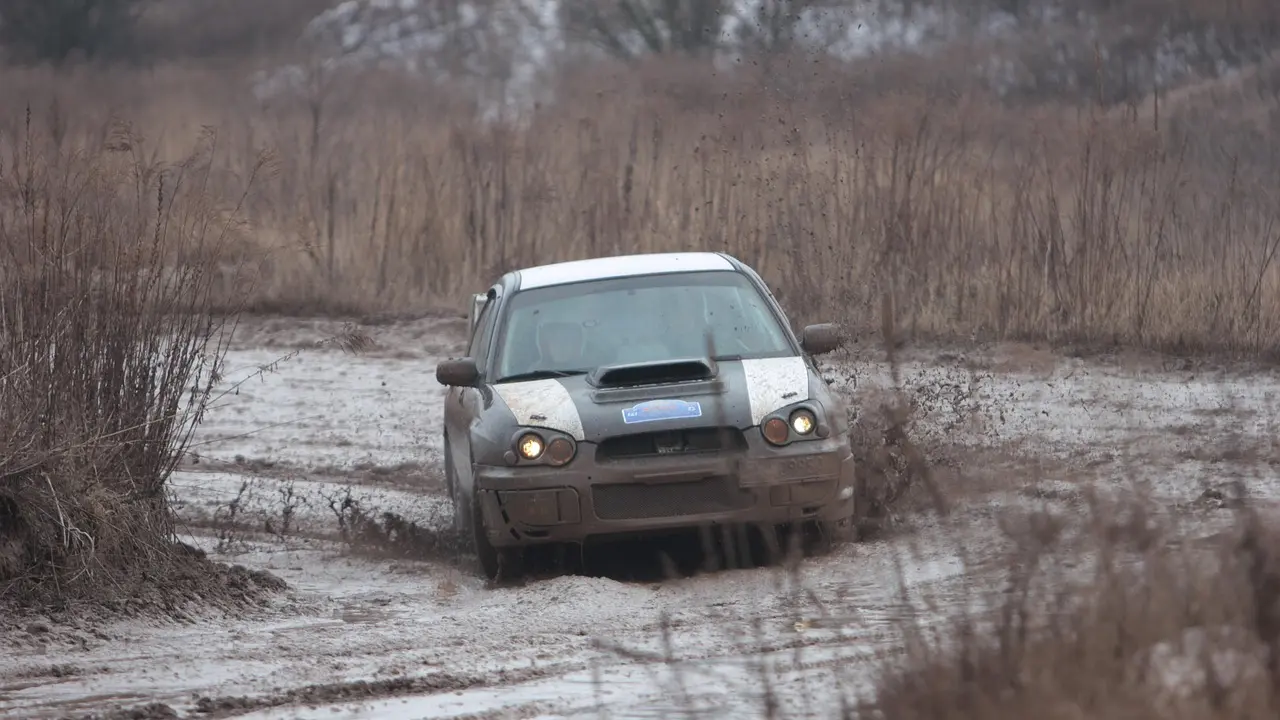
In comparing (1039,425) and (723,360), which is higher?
(723,360)

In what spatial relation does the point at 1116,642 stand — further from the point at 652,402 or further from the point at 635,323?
the point at 635,323

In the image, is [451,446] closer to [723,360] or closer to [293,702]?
[723,360]

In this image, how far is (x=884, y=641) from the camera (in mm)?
4984

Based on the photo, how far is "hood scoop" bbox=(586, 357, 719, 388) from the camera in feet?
27.8

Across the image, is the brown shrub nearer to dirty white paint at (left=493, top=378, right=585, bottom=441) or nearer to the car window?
dirty white paint at (left=493, top=378, right=585, bottom=441)

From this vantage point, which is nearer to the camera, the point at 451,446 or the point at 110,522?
the point at 110,522

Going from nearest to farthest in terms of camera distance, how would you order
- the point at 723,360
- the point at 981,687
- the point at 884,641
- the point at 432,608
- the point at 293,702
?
the point at 981,687 → the point at 884,641 → the point at 293,702 → the point at 432,608 → the point at 723,360

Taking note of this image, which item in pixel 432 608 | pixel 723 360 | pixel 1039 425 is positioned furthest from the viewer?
pixel 1039 425

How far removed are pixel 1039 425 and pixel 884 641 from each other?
7025 mm

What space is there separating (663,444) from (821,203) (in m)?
6.93

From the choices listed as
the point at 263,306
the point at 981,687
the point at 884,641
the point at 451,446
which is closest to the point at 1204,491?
the point at 451,446

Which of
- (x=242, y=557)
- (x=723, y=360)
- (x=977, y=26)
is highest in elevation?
(x=977, y=26)

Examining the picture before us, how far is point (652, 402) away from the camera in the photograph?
8.24 m

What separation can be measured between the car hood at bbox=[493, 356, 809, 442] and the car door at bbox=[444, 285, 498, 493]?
1.21 feet
